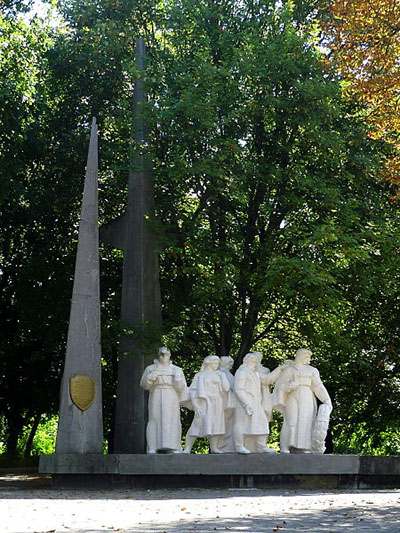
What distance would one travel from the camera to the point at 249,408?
1708cm

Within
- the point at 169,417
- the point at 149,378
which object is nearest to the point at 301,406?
the point at 169,417

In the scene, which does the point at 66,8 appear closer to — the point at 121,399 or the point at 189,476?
the point at 121,399

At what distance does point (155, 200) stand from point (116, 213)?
317 centimetres

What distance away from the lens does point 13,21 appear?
84.0ft

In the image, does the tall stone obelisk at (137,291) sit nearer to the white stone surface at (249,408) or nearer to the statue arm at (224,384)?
the statue arm at (224,384)

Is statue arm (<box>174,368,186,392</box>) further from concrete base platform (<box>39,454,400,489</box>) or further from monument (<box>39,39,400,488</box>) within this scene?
concrete base platform (<box>39,454,400,489</box>)

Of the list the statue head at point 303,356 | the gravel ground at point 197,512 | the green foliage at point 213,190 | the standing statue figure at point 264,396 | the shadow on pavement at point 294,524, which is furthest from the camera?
the green foliage at point 213,190

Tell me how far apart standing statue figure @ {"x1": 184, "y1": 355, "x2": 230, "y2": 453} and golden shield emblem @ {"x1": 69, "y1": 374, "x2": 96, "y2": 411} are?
1.66 m

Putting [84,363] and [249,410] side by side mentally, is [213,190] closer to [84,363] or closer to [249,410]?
[84,363]

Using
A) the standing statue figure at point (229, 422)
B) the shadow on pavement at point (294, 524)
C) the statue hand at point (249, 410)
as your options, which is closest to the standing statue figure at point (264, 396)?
the standing statue figure at point (229, 422)

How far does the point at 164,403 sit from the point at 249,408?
4.68ft

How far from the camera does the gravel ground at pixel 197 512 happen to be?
28.4ft

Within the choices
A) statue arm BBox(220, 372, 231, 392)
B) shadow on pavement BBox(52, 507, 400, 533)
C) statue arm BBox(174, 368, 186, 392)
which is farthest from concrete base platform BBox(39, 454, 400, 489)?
shadow on pavement BBox(52, 507, 400, 533)

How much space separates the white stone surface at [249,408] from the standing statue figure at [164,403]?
3.14 feet
